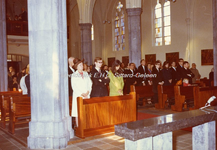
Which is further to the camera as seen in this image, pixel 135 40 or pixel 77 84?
pixel 135 40

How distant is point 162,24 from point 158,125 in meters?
17.0

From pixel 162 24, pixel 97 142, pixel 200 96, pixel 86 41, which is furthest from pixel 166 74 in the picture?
pixel 162 24

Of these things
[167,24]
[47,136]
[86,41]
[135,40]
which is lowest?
[47,136]

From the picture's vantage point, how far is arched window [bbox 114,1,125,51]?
22361 mm

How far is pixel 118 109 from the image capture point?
6242mm

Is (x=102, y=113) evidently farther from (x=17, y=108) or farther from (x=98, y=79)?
(x=17, y=108)

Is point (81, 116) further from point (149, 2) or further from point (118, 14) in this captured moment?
point (118, 14)

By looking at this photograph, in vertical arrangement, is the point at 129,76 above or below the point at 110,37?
below

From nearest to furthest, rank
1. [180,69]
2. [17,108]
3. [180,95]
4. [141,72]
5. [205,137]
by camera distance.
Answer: [205,137], [17,108], [180,95], [180,69], [141,72]

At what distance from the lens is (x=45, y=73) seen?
5363mm

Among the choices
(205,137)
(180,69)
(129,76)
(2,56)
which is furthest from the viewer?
(2,56)

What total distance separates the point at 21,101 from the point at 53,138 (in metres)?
1.94

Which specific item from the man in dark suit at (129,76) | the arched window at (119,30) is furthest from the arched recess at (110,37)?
the man in dark suit at (129,76)

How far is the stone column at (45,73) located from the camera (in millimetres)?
5316
